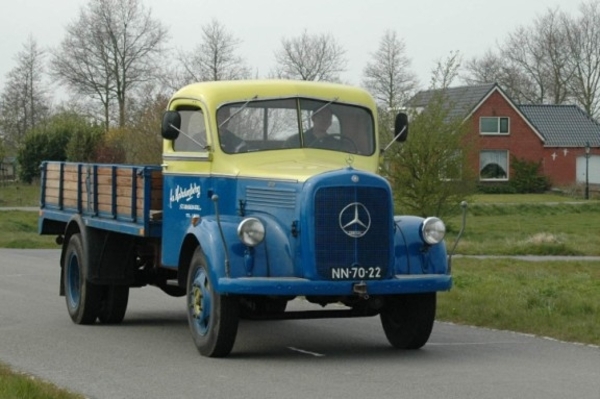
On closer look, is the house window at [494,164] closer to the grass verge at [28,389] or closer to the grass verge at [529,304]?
the grass verge at [529,304]

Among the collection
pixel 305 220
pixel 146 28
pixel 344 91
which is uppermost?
pixel 146 28

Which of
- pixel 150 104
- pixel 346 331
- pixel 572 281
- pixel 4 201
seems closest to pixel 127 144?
pixel 150 104

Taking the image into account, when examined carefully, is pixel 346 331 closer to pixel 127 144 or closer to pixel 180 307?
pixel 180 307

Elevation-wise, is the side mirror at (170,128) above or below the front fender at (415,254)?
above

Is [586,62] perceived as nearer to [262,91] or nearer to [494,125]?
[494,125]

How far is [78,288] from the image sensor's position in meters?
14.9

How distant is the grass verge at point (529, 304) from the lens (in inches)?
539

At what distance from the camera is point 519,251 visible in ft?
98.6

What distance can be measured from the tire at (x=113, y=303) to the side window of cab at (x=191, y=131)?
2.24m

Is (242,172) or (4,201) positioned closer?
(242,172)

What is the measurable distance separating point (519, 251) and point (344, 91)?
57.8 ft

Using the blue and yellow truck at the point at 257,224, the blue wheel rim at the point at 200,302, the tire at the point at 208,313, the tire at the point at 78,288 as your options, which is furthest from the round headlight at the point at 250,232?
the tire at the point at 78,288

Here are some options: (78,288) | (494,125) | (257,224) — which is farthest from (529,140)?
(257,224)

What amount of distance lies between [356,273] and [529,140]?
64.7 meters
